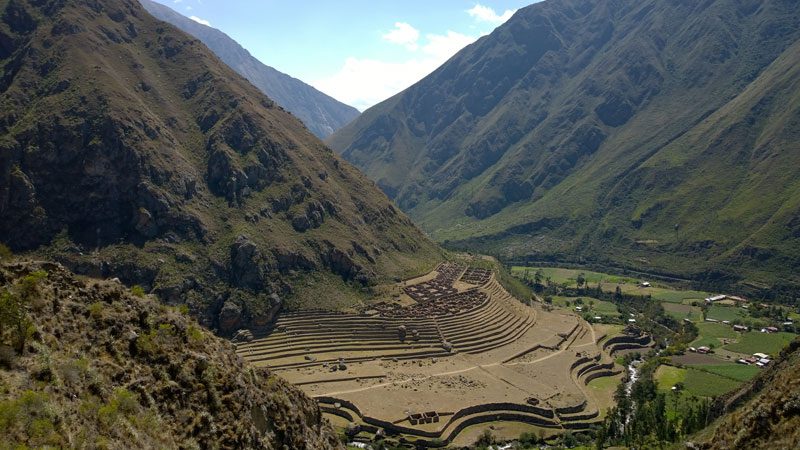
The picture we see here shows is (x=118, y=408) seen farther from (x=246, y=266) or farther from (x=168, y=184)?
(x=168, y=184)

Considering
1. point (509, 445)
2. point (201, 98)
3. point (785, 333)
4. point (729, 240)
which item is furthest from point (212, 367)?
point (729, 240)

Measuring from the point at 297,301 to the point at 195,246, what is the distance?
19229 millimetres

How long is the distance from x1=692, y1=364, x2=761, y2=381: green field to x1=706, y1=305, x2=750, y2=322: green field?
3770 centimetres

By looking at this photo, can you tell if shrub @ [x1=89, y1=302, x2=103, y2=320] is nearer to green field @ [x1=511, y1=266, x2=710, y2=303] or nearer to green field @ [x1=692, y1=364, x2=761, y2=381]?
green field @ [x1=692, y1=364, x2=761, y2=381]

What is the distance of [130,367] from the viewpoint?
75.8 ft

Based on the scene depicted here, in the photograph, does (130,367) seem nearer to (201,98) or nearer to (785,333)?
(201,98)

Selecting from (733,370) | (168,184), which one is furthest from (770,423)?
(168,184)

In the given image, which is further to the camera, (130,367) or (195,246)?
(195,246)

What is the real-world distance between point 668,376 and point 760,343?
3228 cm

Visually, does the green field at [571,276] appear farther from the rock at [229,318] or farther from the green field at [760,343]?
the rock at [229,318]

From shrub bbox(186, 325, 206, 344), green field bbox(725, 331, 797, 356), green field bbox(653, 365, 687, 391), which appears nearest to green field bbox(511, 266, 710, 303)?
green field bbox(725, 331, 797, 356)

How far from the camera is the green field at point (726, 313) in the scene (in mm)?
132312

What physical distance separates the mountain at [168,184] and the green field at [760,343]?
208ft

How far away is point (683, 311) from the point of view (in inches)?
5477
